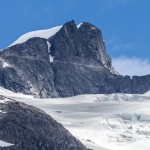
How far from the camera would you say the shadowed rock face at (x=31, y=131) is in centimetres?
12912

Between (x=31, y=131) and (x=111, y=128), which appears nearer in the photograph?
(x=31, y=131)

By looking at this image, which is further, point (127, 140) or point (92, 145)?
point (127, 140)

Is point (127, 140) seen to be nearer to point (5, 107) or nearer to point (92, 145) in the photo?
point (92, 145)

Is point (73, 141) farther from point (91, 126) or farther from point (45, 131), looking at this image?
point (91, 126)

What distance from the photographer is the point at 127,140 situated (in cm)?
16812

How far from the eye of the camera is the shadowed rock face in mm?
129125

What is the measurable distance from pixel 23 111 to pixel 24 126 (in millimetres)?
4869

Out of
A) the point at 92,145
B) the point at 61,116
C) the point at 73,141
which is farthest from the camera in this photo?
the point at 61,116

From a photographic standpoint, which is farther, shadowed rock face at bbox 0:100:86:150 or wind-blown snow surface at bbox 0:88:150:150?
wind-blown snow surface at bbox 0:88:150:150

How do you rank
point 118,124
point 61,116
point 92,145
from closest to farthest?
point 92,145 < point 118,124 < point 61,116

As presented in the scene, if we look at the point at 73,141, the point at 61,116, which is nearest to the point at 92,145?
the point at 73,141

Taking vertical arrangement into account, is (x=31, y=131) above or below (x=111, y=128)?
below

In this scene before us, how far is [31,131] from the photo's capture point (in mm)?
131875

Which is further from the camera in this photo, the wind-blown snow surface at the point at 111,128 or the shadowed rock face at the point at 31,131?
the wind-blown snow surface at the point at 111,128
